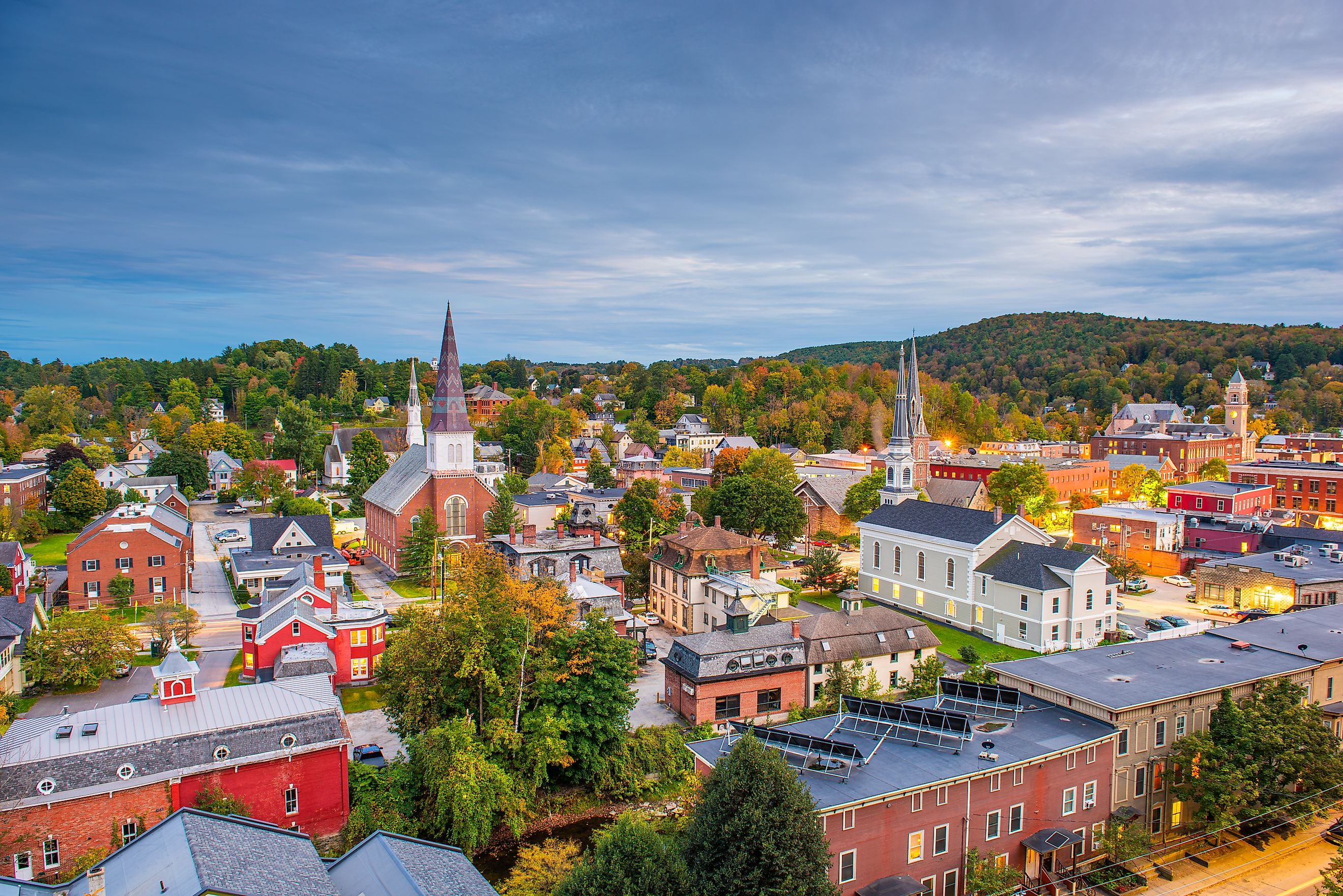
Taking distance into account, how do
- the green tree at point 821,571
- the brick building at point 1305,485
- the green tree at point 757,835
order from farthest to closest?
the brick building at point 1305,485 < the green tree at point 821,571 < the green tree at point 757,835

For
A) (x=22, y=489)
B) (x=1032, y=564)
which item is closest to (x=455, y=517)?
(x=1032, y=564)

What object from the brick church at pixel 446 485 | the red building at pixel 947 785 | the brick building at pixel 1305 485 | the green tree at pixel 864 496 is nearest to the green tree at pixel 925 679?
the red building at pixel 947 785

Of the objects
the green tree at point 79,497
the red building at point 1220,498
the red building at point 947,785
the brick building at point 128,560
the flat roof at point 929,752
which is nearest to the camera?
the red building at point 947,785

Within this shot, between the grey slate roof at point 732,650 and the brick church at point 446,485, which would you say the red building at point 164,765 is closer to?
the grey slate roof at point 732,650

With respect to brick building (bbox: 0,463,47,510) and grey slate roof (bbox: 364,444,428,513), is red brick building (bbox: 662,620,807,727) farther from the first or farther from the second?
brick building (bbox: 0,463,47,510)

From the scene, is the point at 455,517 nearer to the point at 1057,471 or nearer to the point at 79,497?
the point at 79,497

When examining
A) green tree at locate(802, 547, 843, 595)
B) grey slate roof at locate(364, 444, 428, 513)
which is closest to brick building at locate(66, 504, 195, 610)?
grey slate roof at locate(364, 444, 428, 513)

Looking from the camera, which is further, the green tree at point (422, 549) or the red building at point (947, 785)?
the green tree at point (422, 549)
